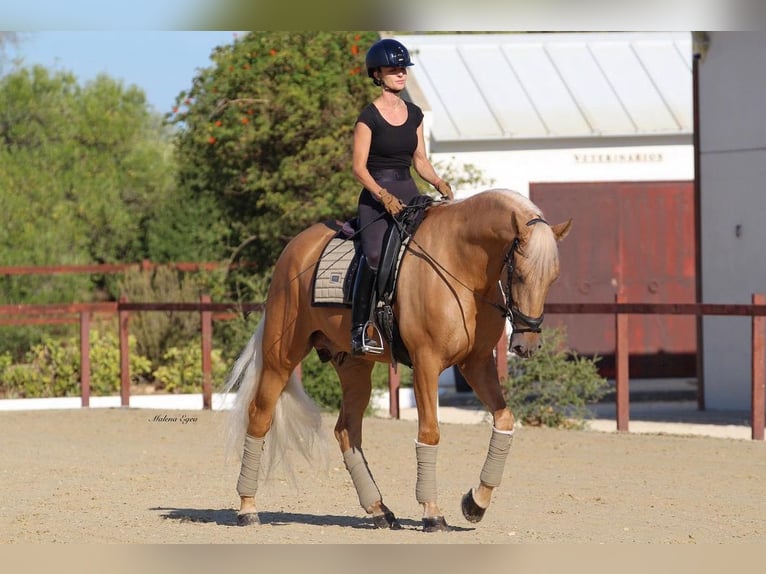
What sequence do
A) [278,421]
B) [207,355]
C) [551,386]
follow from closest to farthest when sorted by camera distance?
[278,421] < [551,386] < [207,355]

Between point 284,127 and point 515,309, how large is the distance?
10.8 m

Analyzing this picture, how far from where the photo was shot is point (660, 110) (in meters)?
21.1

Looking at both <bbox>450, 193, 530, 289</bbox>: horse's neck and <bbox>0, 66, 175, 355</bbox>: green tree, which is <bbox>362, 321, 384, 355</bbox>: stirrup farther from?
<bbox>0, 66, 175, 355</bbox>: green tree

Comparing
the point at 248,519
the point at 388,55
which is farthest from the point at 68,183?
the point at 388,55

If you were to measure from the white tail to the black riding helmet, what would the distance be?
189cm

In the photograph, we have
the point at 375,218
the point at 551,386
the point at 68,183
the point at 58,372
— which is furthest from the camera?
the point at 68,183

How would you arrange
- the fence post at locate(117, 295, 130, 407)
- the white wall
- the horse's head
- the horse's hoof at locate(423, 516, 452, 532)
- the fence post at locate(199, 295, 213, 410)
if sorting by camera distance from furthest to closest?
1. the fence post at locate(117, 295, 130, 407)
2. the white wall
3. the fence post at locate(199, 295, 213, 410)
4. the horse's hoof at locate(423, 516, 452, 532)
5. the horse's head

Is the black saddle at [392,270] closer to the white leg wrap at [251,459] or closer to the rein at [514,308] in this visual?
the rein at [514,308]

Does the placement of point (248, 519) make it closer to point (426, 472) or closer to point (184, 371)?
point (426, 472)

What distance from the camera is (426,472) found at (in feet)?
26.1

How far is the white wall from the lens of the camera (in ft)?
54.1

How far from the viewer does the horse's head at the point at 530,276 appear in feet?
24.1

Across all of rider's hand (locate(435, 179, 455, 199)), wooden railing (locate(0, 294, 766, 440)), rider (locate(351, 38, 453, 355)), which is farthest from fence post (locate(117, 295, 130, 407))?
rider (locate(351, 38, 453, 355))

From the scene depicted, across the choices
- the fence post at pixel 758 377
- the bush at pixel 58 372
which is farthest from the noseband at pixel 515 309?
the bush at pixel 58 372
